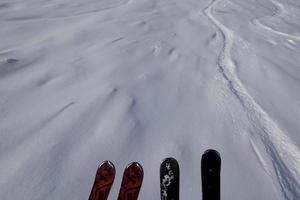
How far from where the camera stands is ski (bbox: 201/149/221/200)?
4.90 feet

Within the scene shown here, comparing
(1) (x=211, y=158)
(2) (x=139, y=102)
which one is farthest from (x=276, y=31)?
(1) (x=211, y=158)

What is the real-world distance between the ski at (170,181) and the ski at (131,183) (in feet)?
0.37

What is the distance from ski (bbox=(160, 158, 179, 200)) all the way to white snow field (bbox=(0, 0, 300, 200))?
26cm

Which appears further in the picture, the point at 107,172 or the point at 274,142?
the point at 274,142

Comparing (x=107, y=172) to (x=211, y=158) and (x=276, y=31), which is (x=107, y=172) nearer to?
(x=211, y=158)

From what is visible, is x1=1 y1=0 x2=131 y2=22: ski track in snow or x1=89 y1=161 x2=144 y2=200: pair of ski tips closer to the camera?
x1=89 y1=161 x2=144 y2=200: pair of ski tips

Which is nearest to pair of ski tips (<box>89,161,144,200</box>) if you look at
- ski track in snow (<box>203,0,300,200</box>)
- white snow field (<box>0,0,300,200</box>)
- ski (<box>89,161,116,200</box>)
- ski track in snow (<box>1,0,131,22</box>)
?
ski (<box>89,161,116,200</box>)

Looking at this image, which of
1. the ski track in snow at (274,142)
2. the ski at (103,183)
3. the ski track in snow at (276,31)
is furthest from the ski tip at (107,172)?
the ski track in snow at (276,31)

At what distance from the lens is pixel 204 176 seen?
1.52m

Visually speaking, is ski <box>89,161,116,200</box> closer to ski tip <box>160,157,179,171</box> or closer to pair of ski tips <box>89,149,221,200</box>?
pair of ski tips <box>89,149,221,200</box>

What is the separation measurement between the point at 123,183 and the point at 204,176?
39 centimetres

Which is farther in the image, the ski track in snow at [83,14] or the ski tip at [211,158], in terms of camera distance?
the ski track in snow at [83,14]

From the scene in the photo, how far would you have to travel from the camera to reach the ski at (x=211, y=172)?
4.90 ft

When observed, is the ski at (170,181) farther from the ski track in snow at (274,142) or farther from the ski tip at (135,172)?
the ski track in snow at (274,142)
